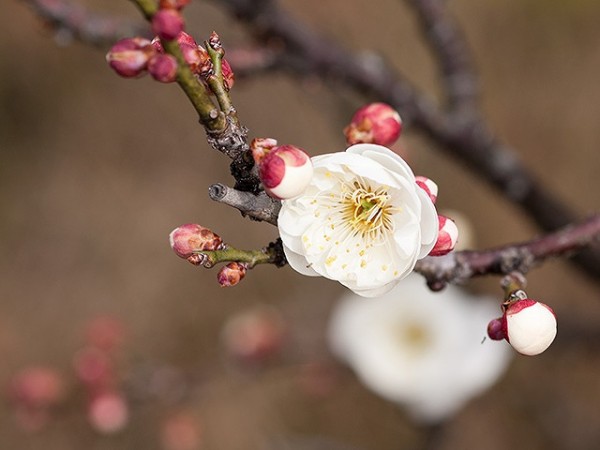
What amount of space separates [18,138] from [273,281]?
103cm

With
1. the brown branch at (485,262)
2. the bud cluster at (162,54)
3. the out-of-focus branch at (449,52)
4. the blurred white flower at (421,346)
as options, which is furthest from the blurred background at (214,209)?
the bud cluster at (162,54)

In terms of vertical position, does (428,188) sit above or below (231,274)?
above

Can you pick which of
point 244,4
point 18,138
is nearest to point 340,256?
point 244,4

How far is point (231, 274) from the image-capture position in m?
0.60

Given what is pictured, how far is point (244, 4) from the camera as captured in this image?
1.16 m

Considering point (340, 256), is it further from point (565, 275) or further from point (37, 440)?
point (37, 440)

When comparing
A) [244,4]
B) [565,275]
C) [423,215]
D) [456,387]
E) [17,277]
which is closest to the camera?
[423,215]

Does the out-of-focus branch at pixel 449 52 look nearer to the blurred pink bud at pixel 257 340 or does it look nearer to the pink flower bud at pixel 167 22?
the blurred pink bud at pixel 257 340

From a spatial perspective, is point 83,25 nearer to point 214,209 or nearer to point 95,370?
point 95,370

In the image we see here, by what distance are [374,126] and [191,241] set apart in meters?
0.22

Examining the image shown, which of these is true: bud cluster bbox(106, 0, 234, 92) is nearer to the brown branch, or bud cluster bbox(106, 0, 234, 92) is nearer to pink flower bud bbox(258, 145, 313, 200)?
pink flower bud bbox(258, 145, 313, 200)

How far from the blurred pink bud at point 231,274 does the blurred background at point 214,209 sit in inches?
51.3

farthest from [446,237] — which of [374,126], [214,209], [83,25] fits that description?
[214,209]

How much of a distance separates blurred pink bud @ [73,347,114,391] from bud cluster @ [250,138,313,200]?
0.94 m
